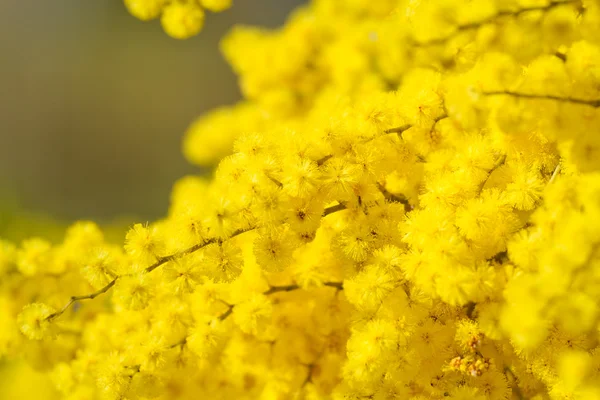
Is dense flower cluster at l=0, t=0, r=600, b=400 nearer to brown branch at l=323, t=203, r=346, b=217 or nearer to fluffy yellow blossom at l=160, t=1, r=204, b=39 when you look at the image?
brown branch at l=323, t=203, r=346, b=217

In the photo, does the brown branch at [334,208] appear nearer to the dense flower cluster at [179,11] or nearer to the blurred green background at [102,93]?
the dense flower cluster at [179,11]

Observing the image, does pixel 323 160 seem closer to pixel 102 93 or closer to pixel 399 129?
pixel 399 129

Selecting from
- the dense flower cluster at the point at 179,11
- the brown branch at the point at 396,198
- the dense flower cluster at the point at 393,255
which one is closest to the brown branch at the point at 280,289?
the dense flower cluster at the point at 393,255

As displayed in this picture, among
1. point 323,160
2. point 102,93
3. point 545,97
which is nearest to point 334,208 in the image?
point 323,160

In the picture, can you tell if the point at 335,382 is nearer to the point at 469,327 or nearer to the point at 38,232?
the point at 469,327

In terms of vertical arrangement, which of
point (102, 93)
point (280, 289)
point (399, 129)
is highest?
point (399, 129)
